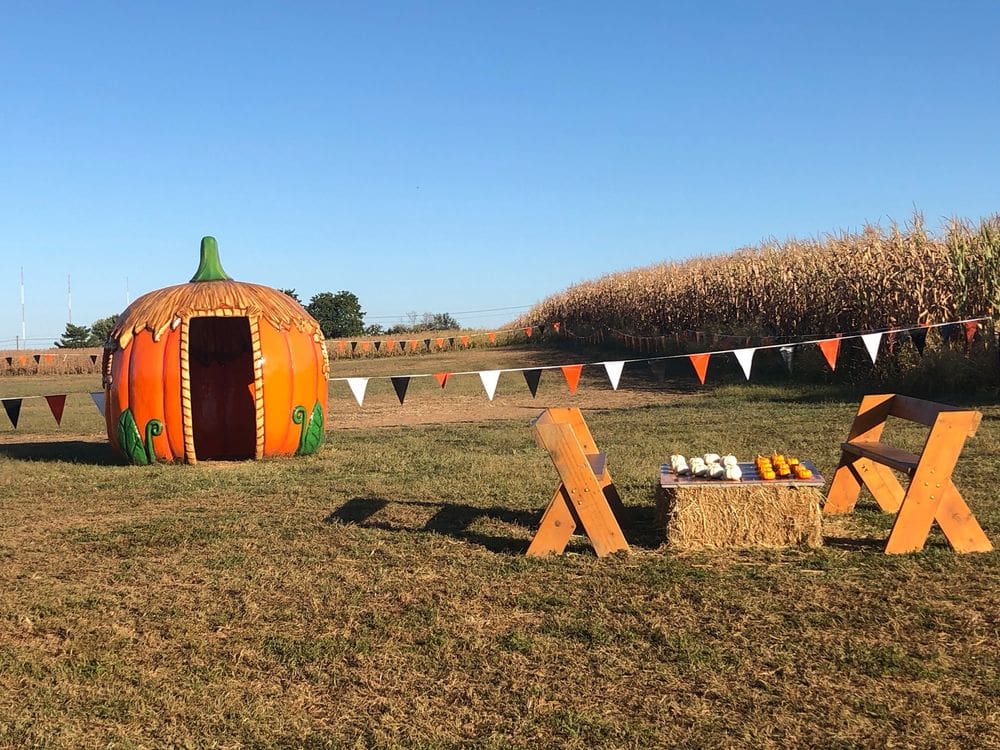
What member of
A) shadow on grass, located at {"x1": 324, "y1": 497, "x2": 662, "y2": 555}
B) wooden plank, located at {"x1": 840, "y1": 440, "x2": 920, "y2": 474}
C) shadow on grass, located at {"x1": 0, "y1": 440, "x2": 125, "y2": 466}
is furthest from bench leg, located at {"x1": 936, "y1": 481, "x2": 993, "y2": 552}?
shadow on grass, located at {"x1": 0, "y1": 440, "x2": 125, "y2": 466}

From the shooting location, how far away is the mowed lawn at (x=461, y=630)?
371cm

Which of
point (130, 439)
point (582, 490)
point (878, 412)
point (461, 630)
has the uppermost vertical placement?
point (878, 412)

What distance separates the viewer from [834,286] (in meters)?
19.8

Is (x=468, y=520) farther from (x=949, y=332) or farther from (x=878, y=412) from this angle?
(x=949, y=332)

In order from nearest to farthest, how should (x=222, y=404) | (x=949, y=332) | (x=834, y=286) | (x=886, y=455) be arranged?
(x=886, y=455) → (x=222, y=404) → (x=949, y=332) → (x=834, y=286)

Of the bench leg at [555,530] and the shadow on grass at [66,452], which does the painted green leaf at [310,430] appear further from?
the bench leg at [555,530]

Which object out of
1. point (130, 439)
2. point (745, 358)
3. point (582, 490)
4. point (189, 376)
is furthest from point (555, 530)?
point (745, 358)

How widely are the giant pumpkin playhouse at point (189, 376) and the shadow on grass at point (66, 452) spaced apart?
0.80m

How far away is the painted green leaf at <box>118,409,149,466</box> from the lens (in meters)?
11.0

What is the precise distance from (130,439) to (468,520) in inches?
221

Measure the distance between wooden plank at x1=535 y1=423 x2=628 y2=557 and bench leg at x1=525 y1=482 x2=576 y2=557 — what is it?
3.3 inches

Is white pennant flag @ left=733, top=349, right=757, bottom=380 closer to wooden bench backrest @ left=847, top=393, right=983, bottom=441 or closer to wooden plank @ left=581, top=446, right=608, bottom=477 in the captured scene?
wooden bench backrest @ left=847, top=393, right=983, bottom=441

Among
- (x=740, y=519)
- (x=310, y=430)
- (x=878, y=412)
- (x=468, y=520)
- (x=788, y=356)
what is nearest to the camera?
(x=740, y=519)

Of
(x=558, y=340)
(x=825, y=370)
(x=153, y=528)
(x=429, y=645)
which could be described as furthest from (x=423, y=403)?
(x=558, y=340)
